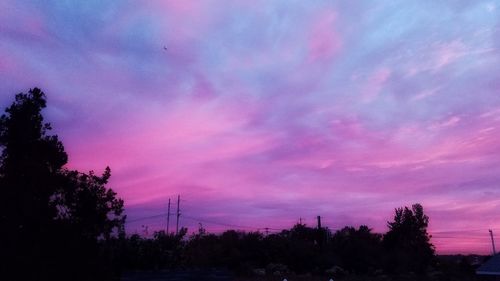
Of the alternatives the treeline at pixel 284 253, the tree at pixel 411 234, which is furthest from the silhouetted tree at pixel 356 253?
the tree at pixel 411 234

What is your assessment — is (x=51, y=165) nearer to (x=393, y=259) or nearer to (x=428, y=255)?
(x=393, y=259)

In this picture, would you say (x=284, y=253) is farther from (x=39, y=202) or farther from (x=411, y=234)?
(x=39, y=202)

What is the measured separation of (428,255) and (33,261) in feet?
231

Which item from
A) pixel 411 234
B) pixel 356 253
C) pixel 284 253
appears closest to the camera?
pixel 284 253

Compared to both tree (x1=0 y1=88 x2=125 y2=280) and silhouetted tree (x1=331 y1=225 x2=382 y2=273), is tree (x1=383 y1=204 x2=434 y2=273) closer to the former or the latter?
silhouetted tree (x1=331 y1=225 x2=382 y2=273)

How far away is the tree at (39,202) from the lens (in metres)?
13.9

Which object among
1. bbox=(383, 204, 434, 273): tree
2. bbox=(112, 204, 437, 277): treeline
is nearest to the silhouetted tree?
bbox=(112, 204, 437, 277): treeline

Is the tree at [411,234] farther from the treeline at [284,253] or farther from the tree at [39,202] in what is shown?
the tree at [39,202]

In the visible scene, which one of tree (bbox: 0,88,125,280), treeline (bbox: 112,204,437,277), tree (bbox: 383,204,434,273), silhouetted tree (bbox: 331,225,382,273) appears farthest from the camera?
tree (bbox: 383,204,434,273)

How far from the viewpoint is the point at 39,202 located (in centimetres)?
1473

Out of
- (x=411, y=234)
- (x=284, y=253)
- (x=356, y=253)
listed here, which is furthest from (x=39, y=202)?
(x=411, y=234)

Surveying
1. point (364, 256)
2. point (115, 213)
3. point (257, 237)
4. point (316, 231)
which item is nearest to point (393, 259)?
point (364, 256)

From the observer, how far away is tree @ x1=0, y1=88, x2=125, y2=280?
13893 millimetres

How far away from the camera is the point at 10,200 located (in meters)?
14.2
